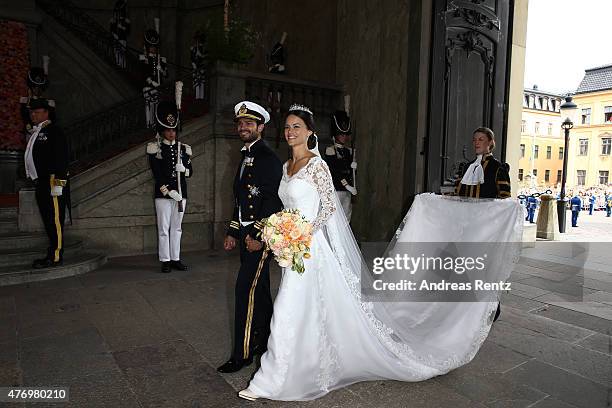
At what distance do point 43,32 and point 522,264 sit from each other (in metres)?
13.6

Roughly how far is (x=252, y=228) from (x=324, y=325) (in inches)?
40.4

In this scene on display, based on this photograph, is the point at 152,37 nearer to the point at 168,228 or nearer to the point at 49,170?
the point at 49,170

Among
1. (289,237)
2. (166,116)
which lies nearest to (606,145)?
(166,116)

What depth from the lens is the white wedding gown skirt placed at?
3.36 metres

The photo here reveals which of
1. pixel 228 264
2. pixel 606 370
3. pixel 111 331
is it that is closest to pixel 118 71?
pixel 228 264

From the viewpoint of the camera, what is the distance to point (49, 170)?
6578 mm

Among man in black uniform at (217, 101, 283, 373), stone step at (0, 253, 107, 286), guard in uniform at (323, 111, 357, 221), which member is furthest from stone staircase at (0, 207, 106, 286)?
guard in uniform at (323, 111, 357, 221)

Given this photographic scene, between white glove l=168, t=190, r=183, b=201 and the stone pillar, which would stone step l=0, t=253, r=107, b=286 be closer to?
white glove l=168, t=190, r=183, b=201

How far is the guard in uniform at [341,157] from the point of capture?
8.67 meters

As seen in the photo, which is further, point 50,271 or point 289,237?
point 50,271

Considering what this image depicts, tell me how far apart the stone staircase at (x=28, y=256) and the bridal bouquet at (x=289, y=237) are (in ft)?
16.1

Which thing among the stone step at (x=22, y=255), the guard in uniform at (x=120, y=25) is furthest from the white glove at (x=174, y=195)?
the guard in uniform at (x=120, y=25)

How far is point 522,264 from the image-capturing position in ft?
28.5

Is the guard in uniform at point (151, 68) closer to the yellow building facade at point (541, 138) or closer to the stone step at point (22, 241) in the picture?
the stone step at point (22, 241)
